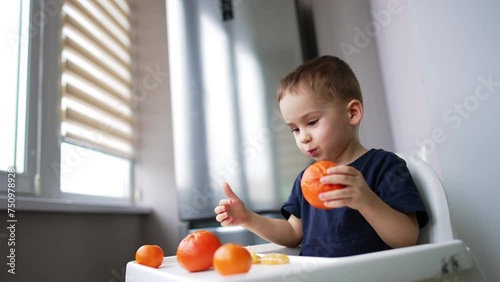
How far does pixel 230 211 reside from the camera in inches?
31.3

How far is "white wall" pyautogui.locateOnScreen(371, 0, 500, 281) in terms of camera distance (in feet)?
2.67

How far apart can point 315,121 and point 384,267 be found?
0.41 metres

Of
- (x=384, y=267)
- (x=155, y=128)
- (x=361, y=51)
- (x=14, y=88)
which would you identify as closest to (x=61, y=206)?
(x=14, y=88)

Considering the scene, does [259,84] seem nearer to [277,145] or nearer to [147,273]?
[277,145]

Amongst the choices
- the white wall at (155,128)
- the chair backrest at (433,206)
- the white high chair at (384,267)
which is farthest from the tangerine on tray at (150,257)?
the white wall at (155,128)

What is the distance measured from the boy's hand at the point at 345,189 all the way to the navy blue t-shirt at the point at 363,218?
0.14m

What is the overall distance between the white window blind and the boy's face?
97 cm

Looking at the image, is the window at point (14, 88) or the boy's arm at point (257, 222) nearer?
the boy's arm at point (257, 222)

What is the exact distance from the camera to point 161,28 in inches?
78.0

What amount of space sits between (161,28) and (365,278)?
71.8 inches

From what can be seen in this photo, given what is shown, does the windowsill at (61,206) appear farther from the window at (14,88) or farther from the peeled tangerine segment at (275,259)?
the peeled tangerine segment at (275,259)

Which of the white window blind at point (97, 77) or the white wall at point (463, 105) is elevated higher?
the white window blind at point (97, 77)

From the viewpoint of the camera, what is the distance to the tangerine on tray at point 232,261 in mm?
418

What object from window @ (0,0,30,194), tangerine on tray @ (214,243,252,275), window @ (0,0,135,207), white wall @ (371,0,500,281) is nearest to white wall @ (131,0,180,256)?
window @ (0,0,135,207)
